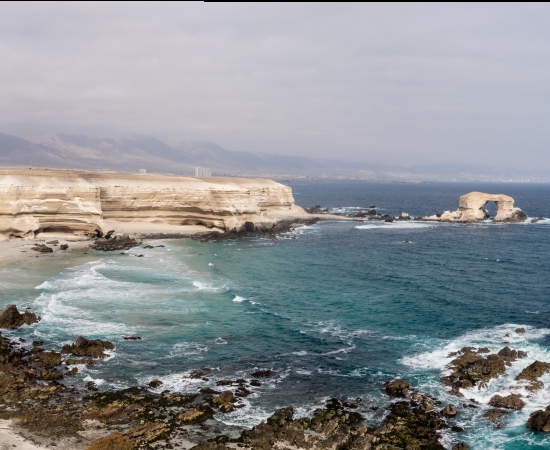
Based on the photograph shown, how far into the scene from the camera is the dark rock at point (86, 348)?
30453mm

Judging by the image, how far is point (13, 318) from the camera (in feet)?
115

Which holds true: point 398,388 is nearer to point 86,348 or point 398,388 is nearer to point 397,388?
point 397,388

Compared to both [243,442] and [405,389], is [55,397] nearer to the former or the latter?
[243,442]

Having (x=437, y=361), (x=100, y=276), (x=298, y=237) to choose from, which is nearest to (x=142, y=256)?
(x=100, y=276)

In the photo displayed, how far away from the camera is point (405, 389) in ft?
87.2

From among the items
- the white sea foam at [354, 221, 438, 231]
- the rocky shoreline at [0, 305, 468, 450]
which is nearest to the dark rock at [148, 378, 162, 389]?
the rocky shoreline at [0, 305, 468, 450]

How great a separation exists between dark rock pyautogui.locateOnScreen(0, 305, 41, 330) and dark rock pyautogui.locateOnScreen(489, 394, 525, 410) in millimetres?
30825

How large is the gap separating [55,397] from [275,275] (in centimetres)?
3077

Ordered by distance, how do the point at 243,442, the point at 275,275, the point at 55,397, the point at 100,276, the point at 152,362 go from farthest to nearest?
1. the point at 275,275
2. the point at 100,276
3. the point at 152,362
4. the point at 55,397
5. the point at 243,442

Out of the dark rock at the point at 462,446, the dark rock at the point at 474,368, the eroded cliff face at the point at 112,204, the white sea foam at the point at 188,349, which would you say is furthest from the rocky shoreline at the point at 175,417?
the eroded cliff face at the point at 112,204

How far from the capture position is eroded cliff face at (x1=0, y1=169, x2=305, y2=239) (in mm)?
64500

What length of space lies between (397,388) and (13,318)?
87.7 ft

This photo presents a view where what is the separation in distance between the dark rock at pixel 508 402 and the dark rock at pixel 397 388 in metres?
4.26

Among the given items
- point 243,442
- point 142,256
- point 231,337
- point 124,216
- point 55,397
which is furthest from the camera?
point 124,216
